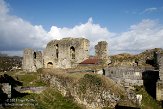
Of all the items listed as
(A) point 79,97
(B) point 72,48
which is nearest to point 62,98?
(A) point 79,97

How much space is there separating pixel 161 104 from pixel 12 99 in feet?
41.8

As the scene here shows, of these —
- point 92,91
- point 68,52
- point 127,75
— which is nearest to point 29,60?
point 68,52

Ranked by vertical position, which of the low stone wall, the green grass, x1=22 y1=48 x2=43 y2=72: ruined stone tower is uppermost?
x1=22 y1=48 x2=43 y2=72: ruined stone tower

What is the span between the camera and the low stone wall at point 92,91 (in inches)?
1015

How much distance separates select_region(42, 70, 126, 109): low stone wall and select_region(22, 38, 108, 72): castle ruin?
584 inches

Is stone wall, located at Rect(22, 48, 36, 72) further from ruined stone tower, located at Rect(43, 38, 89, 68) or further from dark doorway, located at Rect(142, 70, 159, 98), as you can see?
dark doorway, located at Rect(142, 70, 159, 98)

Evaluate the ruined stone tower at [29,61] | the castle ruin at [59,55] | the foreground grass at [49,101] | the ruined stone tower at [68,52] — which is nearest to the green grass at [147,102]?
the foreground grass at [49,101]

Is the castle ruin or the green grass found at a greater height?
the castle ruin

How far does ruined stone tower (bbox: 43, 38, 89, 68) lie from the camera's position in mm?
44281

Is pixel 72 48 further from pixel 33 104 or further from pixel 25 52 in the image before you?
pixel 33 104

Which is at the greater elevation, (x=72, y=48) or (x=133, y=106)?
(x=72, y=48)

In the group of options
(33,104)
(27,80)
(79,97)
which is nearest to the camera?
(33,104)

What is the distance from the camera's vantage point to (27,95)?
1026 inches

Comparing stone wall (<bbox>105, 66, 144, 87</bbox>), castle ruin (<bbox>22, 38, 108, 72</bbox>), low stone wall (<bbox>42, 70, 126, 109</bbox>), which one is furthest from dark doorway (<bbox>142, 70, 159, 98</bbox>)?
castle ruin (<bbox>22, 38, 108, 72</bbox>)
